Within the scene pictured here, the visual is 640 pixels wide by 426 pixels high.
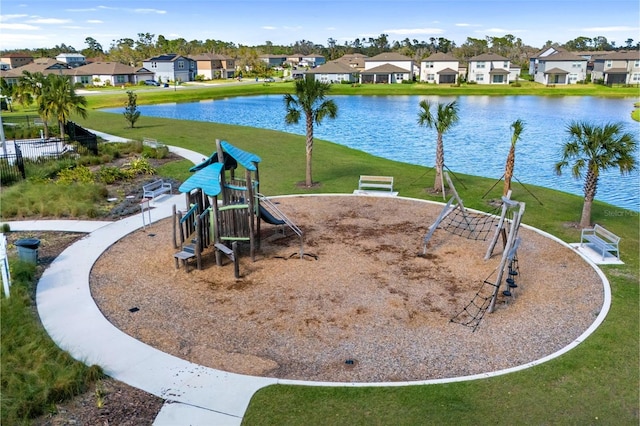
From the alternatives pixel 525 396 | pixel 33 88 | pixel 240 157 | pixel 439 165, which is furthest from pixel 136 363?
pixel 33 88

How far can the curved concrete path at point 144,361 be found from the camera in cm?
941

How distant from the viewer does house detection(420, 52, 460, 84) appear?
10588cm

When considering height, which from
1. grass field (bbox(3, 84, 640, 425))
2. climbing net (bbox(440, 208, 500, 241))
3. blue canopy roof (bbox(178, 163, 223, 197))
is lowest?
grass field (bbox(3, 84, 640, 425))

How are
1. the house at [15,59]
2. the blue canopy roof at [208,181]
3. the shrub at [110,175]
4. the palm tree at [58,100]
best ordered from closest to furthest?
1. the blue canopy roof at [208,181]
2. the shrub at [110,175]
3. the palm tree at [58,100]
4. the house at [15,59]

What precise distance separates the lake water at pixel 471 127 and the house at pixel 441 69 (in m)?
20.4

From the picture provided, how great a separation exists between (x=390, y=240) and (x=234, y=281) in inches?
240

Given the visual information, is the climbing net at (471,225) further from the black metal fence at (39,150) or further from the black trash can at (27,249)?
the black metal fence at (39,150)

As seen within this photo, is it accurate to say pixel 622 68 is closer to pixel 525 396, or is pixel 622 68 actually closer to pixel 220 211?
pixel 220 211

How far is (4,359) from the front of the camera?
10.2 meters

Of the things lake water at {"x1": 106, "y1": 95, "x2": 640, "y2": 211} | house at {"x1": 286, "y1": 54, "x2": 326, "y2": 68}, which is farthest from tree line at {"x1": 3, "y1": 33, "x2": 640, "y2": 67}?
lake water at {"x1": 106, "y1": 95, "x2": 640, "y2": 211}

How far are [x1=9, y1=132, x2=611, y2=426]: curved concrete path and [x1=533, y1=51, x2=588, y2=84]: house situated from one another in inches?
3994

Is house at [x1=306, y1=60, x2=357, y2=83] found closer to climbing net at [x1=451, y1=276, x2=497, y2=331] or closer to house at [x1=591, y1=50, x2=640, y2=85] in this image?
house at [x1=591, y1=50, x2=640, y2=85]

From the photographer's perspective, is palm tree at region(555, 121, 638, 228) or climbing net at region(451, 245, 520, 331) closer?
climbing net at region(451, 245, 520, 331)

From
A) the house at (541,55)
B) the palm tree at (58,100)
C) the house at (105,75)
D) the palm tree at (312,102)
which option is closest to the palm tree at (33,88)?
the palm tree at (58,100)
